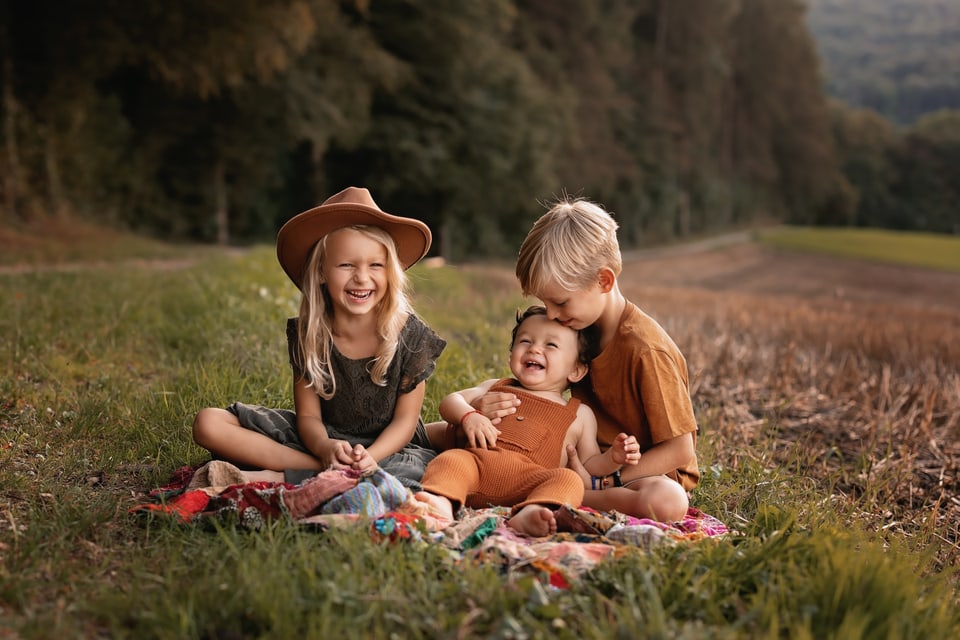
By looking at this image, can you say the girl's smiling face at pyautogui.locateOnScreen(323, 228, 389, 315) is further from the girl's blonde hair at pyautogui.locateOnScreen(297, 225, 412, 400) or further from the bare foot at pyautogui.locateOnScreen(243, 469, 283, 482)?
the bare foot at pyautogui.locateOnScreen(243, 469, 283, 482)

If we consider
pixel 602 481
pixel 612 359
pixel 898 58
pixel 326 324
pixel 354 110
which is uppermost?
pixel 898 58

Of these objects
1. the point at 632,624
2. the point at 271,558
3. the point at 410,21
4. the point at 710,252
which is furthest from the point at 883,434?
the point at 710,252

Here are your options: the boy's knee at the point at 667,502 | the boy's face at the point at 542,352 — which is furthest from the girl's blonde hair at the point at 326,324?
the boy's knee at the point at 667,502

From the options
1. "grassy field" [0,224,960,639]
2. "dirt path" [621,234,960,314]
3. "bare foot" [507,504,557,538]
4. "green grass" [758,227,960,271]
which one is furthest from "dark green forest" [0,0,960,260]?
"bare foot" [507,504,557,538]

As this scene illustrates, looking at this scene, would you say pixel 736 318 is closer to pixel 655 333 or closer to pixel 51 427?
pixel 655 333

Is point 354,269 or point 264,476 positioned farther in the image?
point 354,269

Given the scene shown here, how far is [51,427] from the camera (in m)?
3.99

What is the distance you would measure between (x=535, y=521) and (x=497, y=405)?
79 centimetres

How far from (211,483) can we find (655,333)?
6.36 ft

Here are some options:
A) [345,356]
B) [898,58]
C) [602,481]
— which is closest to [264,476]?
[345,356]

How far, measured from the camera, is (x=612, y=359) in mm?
3578

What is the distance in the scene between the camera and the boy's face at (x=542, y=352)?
3613mm

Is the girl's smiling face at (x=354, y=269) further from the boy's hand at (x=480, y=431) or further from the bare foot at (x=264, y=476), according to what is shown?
the bare foot at (x=264, y=476)

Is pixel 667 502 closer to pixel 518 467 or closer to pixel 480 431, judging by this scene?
pixel 518 467
